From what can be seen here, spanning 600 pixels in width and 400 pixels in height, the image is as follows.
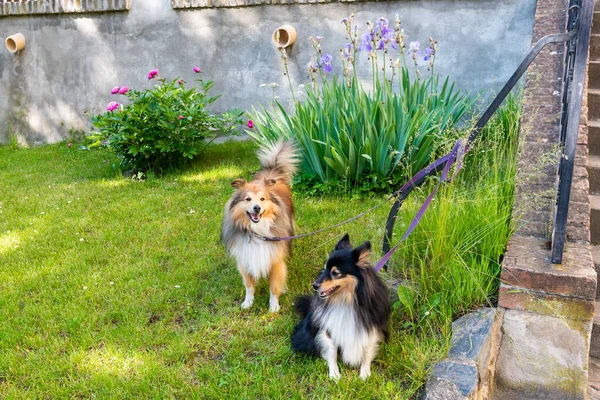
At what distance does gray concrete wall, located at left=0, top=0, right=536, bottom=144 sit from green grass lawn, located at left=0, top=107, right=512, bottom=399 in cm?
281

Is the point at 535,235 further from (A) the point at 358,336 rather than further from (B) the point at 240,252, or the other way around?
(B) the point at 240,252

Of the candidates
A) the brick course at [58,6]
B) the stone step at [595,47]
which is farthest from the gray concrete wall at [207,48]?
the stone step at [595,47]

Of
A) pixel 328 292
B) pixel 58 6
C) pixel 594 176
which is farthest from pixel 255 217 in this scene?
pixel 58 6

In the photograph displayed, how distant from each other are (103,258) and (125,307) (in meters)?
0.94

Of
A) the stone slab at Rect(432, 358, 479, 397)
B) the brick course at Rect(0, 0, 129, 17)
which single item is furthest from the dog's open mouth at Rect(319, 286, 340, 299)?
the brick course at Rect(0, 0, 129, 17)

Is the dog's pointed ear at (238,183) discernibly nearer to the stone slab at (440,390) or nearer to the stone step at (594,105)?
the stone slab at (440,390)

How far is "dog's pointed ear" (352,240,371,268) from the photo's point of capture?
2.40 m

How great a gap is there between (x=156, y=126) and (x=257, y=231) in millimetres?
3393

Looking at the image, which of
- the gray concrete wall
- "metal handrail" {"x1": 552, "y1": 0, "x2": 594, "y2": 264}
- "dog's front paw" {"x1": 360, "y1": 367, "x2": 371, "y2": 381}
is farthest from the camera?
Result: the gray concrete wall

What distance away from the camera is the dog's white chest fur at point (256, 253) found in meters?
3.28

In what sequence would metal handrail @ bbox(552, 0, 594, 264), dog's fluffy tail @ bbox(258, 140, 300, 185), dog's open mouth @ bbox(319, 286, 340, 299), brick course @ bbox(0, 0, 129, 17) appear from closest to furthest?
metal handrail @ bbox(552, 0, 594, 264) < dog's open mouth @ bbox(319, 286, 340, 299) < dog's fluffy tail @ bbox(258, 140, 300, 185) < brick course @ bbox(0, 0, 129, 17)

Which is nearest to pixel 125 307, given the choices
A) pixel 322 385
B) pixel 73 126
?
pixel 322 385

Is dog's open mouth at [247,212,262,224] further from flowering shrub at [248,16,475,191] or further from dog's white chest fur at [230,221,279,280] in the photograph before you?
flowering shrub at [248,16,475,191]

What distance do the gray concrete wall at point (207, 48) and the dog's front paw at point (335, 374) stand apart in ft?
15.9
